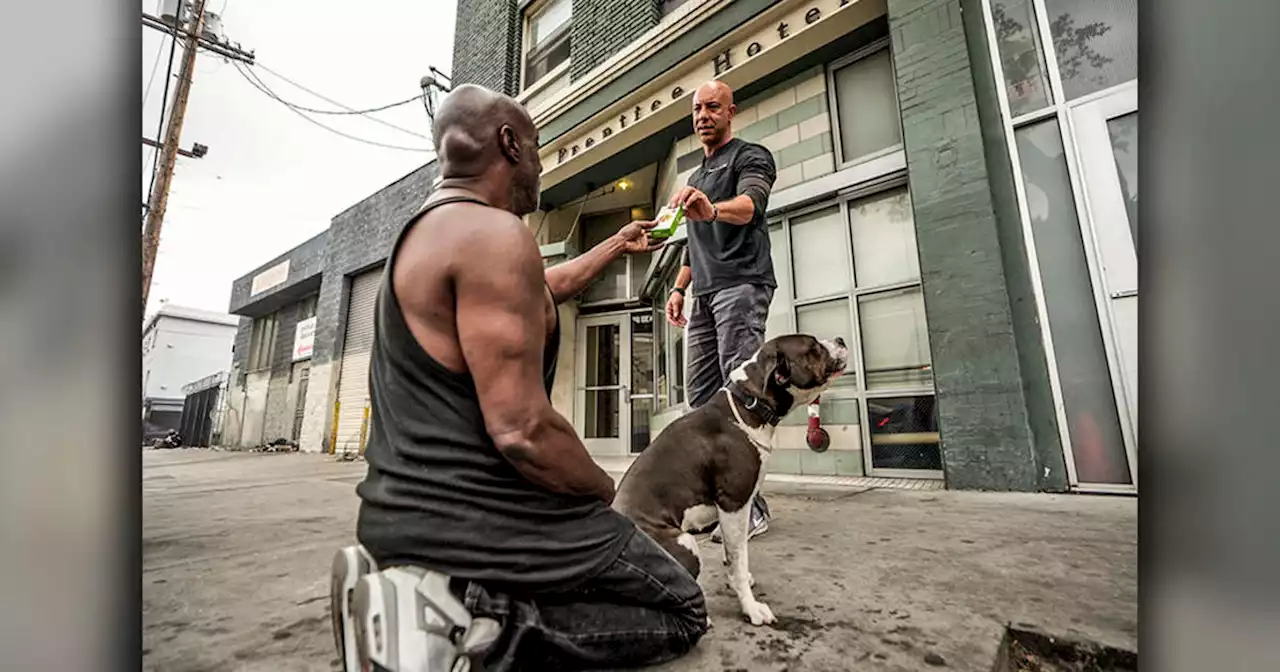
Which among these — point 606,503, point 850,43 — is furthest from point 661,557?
point 850,43

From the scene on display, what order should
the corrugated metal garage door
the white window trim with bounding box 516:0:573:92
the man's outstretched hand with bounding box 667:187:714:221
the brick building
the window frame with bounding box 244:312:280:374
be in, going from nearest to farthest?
the man's outstretched hand with bounding box 667:187:714:221 → the brick building → the window frame with bounding box 244:312:280:374 → the white window trim with bounding box 516:0:573:92 → the corrugated metal garage door

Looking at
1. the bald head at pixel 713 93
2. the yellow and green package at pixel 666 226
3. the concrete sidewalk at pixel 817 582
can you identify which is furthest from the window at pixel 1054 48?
the concrete sidewalk at pixel 817 582

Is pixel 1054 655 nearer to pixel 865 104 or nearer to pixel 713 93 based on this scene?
pixel 713 93

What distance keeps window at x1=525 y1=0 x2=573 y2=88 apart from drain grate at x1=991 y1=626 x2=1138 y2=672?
7.44 meters

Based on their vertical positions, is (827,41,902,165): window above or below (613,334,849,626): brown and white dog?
above

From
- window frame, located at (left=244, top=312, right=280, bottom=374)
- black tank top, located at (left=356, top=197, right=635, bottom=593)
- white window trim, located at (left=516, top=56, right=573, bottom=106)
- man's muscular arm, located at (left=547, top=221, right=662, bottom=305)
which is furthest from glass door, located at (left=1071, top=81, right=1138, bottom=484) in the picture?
white window trim, located at (left=516, top=56, right=573, bottom=106)

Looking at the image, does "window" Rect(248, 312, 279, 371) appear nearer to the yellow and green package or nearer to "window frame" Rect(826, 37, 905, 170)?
the yellow and green package

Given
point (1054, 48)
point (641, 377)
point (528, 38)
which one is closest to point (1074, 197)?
point (1054, 48)

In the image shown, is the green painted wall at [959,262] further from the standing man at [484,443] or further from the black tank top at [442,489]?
the black tank top at [442,489]

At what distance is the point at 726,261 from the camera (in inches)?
86.6

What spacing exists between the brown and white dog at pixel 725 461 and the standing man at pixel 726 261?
473 mm

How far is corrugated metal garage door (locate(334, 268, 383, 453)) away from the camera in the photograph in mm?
7168

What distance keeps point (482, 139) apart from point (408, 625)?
2.75ft
